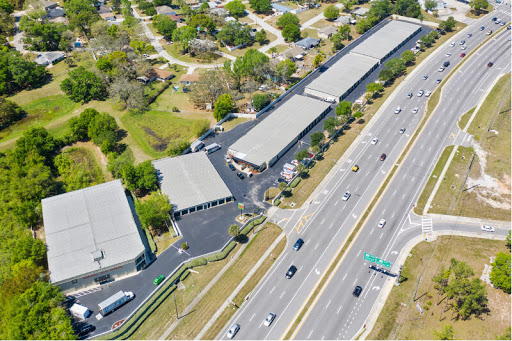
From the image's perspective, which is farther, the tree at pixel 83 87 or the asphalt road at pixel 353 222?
the tree at pixel 83 87

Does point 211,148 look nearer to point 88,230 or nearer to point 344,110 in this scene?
point 88,230

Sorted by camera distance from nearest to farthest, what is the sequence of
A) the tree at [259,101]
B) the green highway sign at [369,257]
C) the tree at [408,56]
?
the green highway sign at [369,257]
the tree at [259,101]
the tree at [408,56]

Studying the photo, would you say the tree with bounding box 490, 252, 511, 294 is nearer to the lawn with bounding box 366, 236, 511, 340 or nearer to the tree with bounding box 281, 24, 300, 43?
the lawn with bounding box 366, 236, 511, 340

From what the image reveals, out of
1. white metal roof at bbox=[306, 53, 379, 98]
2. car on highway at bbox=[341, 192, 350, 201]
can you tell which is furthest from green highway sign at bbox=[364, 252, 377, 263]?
white metal roof at bbox=[306, 53, 379, 98]

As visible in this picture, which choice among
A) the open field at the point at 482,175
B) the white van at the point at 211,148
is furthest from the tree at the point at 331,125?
the open field at the point at 482,175

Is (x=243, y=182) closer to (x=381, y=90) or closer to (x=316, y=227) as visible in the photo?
(x=316, y=227)

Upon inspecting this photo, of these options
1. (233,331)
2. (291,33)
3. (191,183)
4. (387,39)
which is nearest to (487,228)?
(233,331)

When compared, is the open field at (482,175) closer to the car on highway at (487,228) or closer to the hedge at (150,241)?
the car on highway at (487,228)

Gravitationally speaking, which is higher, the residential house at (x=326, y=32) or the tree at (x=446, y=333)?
the tree at (x=446, y=333)
